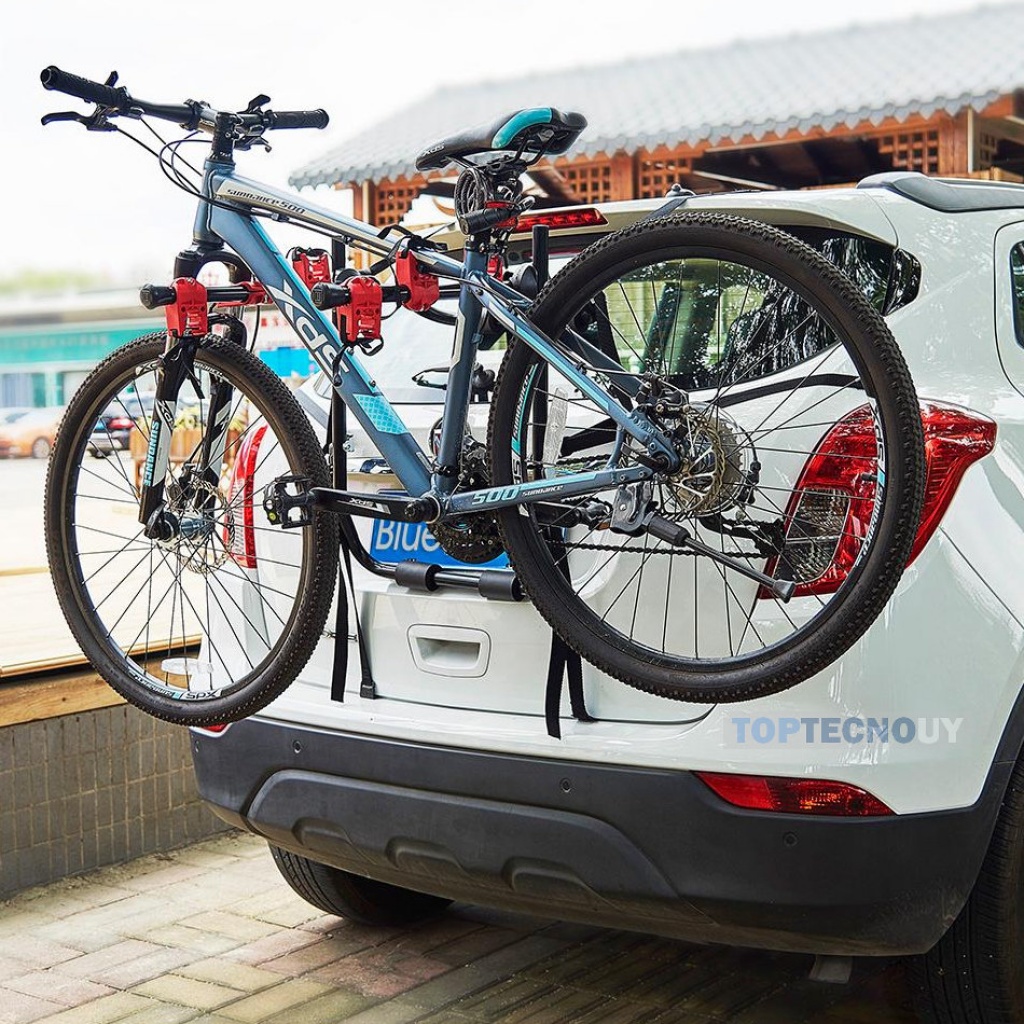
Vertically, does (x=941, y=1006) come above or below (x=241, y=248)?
below

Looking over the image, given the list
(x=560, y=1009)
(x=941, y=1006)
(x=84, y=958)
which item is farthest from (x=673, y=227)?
(x=84, y=958)

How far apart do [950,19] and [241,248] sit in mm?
11907

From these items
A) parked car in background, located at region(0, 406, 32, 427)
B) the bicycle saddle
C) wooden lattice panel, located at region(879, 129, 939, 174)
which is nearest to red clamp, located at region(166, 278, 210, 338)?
the bicycle saddle

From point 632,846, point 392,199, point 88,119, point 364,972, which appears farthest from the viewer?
point 392,199

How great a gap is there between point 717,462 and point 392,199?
1031cm

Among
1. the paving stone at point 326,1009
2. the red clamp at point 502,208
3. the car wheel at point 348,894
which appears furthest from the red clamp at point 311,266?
the paving stone at point 326,1009

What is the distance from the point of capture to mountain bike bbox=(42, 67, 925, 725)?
2.39 metres

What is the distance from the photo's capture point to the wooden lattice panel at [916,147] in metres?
10.3

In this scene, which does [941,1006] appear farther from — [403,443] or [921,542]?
[403,443]

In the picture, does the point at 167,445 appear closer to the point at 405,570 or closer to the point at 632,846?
the point at 405,570

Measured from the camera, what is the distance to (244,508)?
122 inches

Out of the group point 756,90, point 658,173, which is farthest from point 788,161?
point 658,173

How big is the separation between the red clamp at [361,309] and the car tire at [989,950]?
1428mm

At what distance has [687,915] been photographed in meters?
2.59
